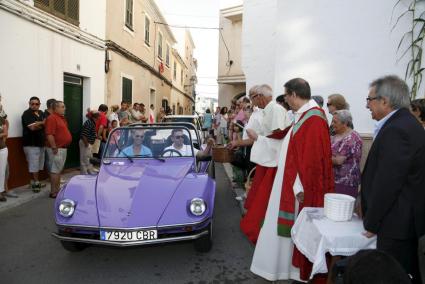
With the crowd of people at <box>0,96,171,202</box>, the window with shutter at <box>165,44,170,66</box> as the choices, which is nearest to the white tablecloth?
the crowd of people at <box>0,96,171,202</box>

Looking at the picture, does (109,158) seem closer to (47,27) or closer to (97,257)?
(97,257)

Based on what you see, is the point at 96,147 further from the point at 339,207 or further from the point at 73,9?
the point at 339,207

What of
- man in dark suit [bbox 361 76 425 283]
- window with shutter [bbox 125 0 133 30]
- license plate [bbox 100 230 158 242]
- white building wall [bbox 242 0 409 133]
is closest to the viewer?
man in dark suit [bbox 361 76 425 283]

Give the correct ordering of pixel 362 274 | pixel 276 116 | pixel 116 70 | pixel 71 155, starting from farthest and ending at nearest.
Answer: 1. pixel 116 70
2. pixel 71 155
3. pixel 276 116
4. pixel 362 274

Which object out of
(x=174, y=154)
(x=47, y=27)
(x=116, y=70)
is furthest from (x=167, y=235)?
(x=116, y=70)

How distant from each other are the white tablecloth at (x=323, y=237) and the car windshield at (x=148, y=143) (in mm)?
2572

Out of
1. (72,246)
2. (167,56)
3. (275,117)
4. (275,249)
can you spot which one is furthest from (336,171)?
(167,56)

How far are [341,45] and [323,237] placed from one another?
17.8ft

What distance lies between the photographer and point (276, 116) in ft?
15.3

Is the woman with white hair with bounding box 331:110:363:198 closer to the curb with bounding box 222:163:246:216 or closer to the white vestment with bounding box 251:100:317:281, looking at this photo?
the white vestment with bounding box 251:100:317:281

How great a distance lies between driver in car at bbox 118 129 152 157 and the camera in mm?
5059

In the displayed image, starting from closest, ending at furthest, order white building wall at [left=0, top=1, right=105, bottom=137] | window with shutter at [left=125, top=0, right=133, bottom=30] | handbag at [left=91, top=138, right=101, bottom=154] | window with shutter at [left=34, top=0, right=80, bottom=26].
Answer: white building wall at [left=0, top=1, right=105, bottom=137], window with shutter at [left=34, top=0, right=80, bottom=26], handbag at [left=91, top=138, right=101, bottom=154], window with shutter at [left=125, top=0, right=133, bottom=30]

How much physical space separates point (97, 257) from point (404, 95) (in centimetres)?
350

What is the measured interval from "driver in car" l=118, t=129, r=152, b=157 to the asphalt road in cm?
138
